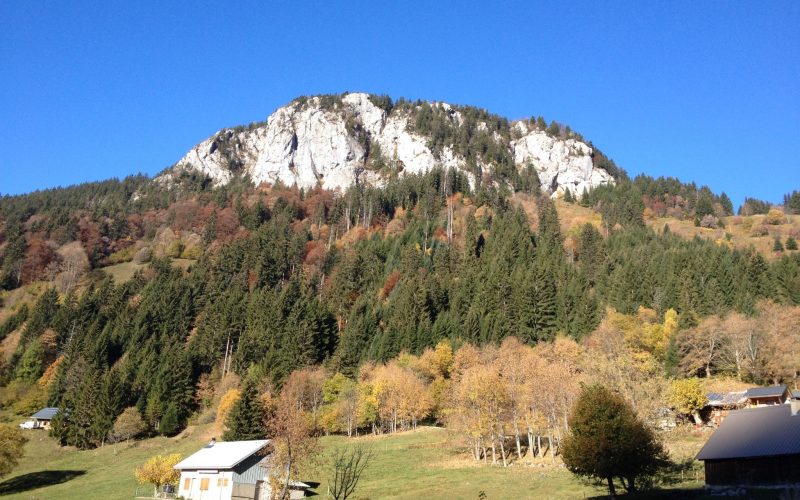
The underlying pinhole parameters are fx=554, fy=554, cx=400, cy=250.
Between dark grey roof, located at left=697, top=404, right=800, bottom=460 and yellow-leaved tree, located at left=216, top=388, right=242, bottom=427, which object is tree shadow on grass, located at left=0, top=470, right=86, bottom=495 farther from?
dark grey roof, located at left=697, top=404, right=800, bottom=460

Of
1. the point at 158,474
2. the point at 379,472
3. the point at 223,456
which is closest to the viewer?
the point at 379,472

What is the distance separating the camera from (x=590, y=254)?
399 feet

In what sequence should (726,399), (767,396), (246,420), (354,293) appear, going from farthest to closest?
(354,293) → (246,420) → (726,399) → (767,396)

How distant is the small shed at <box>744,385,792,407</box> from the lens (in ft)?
188

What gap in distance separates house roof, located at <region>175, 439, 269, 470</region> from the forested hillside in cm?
2434

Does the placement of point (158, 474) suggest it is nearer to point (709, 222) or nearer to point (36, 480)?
point (36, 480)

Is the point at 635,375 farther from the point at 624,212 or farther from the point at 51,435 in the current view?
the point at 624,212

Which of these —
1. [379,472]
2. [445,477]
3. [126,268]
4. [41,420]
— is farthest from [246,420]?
[126,268]

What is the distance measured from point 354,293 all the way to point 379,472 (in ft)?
233

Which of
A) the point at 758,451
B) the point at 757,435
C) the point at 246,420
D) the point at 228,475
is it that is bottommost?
the point at 228,475

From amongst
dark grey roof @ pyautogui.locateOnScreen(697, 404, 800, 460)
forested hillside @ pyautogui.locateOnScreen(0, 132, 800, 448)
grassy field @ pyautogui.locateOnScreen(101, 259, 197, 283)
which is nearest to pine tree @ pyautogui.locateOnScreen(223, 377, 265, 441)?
forested hillside @ pyautogui.locateOnScreen(0, 132, 800, 448)

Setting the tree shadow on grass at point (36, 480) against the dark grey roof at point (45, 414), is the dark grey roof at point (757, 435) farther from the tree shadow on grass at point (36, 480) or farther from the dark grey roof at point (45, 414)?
the dark grey roof at point (45, 414)

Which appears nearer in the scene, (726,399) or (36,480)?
(726,399)

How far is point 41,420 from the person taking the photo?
302 feet
